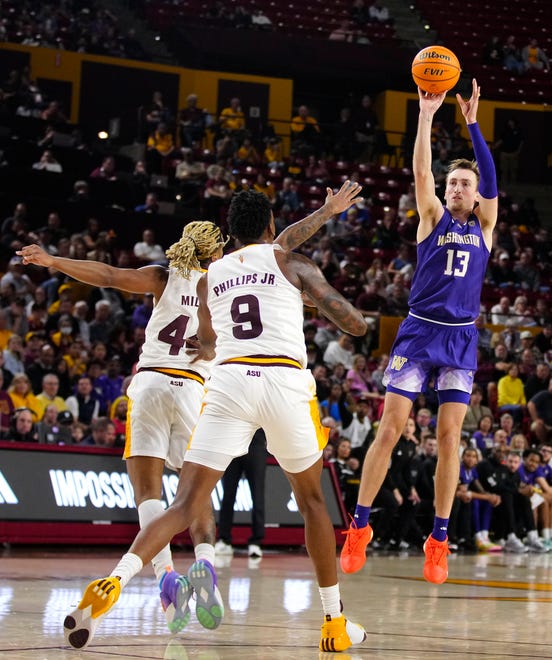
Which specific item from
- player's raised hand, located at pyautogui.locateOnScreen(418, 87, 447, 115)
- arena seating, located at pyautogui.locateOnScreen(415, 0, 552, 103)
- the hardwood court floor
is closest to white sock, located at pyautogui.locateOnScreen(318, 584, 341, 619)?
the hardwood court floor

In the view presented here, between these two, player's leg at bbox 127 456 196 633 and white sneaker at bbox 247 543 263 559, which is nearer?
player's leg at bbox 127 456 196 633

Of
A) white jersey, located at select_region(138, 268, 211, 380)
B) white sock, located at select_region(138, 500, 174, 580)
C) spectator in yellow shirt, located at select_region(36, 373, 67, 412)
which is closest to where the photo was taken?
white sock, located at select_region(138, 500, 174, 580)

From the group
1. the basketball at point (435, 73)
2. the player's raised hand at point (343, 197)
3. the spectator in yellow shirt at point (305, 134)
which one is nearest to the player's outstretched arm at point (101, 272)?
the player's raised hand at point (343, 197)

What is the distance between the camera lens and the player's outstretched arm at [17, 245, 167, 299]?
20.4 ft

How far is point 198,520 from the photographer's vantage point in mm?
6781

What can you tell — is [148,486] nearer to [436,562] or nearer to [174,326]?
[174,326]

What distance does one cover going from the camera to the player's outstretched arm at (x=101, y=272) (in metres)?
6.20

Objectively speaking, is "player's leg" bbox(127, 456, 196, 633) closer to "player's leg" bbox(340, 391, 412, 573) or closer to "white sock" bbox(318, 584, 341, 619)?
"white sock" bbox(318, 584, 341, 619)

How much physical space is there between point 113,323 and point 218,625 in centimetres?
1120

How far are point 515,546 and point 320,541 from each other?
10.5 m

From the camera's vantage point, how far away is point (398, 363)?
285 inches

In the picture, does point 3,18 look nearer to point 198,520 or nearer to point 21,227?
point 21,227

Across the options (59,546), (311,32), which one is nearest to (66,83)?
(311,32)

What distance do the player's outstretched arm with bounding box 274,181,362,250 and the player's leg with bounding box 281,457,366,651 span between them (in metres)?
1.21
